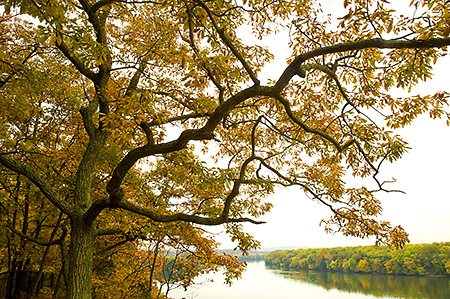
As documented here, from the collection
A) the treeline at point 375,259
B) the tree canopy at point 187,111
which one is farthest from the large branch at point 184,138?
the treeline at point 375,259

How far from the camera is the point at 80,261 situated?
13.2 ft

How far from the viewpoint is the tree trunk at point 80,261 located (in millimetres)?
3881

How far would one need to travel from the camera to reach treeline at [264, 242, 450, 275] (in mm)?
38031

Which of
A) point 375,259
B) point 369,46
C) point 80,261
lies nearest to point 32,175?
point 80,261

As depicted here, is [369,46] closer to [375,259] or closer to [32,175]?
[32,175]

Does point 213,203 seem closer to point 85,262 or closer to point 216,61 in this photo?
point 85,262

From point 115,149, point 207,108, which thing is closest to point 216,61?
point 207,108

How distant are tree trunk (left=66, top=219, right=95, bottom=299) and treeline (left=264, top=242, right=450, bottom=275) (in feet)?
100

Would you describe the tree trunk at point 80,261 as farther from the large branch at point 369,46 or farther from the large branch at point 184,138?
the large branch at point 369,46

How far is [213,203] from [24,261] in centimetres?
610

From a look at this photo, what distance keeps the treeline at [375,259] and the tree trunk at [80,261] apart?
1202 inches

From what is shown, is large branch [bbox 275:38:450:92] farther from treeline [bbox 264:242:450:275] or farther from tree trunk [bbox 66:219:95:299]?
treeline [bbox 264:242:450:275]

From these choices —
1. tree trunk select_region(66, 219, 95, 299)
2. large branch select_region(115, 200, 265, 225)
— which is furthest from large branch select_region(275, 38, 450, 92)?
tree trunk select_region(66, 219, 95, 299)

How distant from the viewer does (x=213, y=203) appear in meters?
5.69
